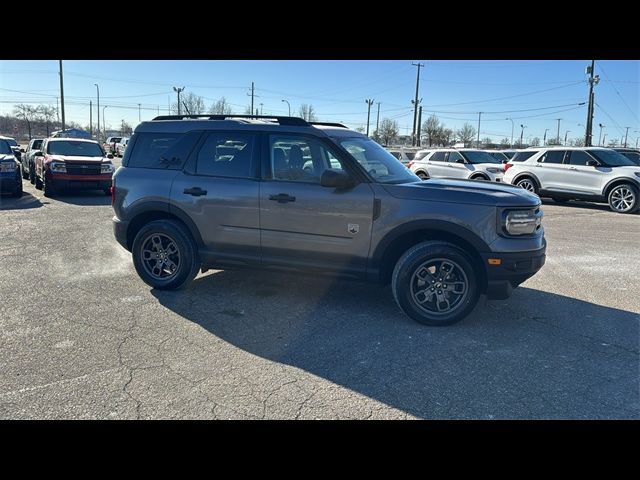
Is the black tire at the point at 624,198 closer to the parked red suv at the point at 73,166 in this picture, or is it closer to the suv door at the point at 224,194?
the suv door at the point at 224,194

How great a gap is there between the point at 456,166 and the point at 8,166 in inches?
556

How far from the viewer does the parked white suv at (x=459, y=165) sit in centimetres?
1670

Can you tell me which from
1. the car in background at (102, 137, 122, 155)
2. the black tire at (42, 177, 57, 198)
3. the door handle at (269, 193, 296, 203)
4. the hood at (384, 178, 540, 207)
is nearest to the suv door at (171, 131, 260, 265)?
the door handle at (269, 193, 296, 203)

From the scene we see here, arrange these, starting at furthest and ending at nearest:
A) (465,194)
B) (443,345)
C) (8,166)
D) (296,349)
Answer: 1. (8,166)
2. (465,194)
3. (443,345)
4. (296,349)

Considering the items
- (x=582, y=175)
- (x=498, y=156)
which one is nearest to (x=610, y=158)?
(x=582, y=175)

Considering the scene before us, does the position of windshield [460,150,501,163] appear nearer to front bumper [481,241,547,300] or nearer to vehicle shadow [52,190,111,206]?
vehicle shadow [52,190,111,206]

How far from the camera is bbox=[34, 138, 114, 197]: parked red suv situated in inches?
548

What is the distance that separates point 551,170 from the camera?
14.9 metres

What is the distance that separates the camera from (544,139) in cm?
10194

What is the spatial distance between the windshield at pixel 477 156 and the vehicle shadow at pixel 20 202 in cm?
1394

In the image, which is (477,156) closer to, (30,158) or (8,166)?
(8,166)
